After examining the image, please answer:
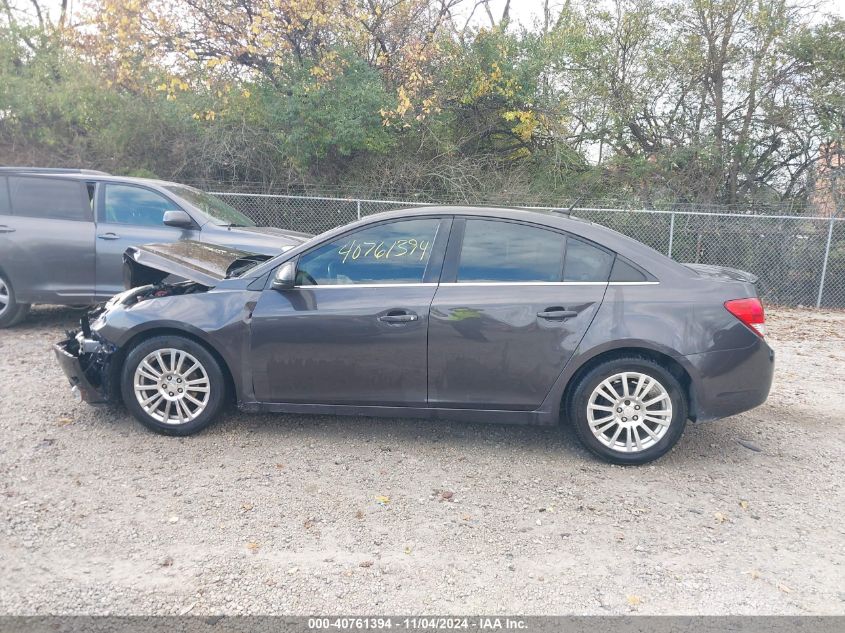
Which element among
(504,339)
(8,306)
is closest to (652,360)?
(504,339)

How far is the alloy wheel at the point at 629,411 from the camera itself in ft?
13.8

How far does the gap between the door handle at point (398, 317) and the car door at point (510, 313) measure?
0.14m

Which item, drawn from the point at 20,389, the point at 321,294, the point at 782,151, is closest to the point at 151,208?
the point at 20,389

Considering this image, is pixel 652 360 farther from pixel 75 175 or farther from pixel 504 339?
pixel 75 175

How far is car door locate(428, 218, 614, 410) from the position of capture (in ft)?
13.8

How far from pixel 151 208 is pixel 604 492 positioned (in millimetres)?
5995

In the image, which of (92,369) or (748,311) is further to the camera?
(92,369)

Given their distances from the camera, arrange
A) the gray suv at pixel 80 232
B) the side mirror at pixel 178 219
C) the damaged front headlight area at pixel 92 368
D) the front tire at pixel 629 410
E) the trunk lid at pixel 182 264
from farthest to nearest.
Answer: the gray suv at pixel 80 232
the side mirror at pixel 178 219
the trunk lid at pixel 182 264
the damaged front headlight area at pixel 92 368
the front tire at pixel 629 410

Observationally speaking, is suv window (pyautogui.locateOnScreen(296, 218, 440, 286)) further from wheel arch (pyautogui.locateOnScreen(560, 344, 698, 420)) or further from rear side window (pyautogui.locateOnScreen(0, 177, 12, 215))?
rear side window (pyautogui.locateOnScreen(0, 177, 12, 215))

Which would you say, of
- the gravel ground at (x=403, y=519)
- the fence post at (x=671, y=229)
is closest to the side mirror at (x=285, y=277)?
the gravel ground at (x=403, y=519)

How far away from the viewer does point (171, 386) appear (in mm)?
4527

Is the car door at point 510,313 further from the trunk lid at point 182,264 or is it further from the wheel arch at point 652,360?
the trunk lid at point 182,264

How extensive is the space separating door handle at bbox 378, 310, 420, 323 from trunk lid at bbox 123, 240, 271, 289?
122cm

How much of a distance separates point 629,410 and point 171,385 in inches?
A: 123
